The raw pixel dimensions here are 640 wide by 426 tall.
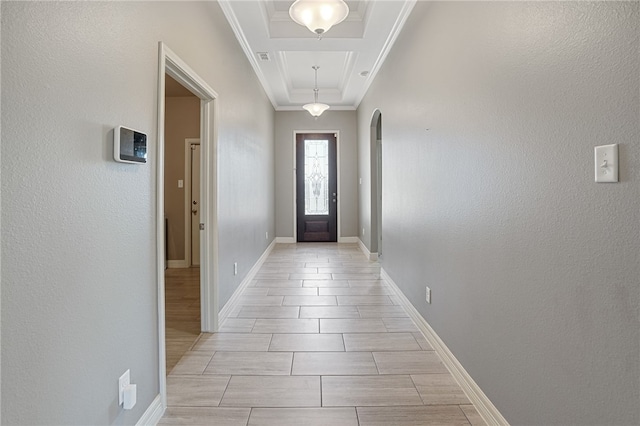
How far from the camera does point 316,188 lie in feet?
24.9

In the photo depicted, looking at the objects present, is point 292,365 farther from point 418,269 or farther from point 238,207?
point 238,207

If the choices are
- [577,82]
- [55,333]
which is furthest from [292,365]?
[577,82]

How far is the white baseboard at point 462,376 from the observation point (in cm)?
172

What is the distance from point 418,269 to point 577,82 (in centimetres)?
204

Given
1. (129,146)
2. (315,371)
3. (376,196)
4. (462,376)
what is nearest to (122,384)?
(129,146)

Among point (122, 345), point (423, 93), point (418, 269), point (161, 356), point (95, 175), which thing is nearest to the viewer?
point (95, 175)

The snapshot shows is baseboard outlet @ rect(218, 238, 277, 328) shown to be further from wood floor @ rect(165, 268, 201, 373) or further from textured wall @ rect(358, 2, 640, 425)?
textured wall @ rect(358, 2, 640, 425)

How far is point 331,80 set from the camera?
6.06 meters

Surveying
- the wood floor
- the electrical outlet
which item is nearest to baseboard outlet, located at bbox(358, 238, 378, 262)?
the wood floor

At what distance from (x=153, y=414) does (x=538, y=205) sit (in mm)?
2027

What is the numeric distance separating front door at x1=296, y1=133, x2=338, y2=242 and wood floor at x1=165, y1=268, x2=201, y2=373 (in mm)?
2989

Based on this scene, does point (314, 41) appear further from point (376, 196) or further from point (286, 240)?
point (286, 240)

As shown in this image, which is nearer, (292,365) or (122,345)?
(122,345)

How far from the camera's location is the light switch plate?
100cm
